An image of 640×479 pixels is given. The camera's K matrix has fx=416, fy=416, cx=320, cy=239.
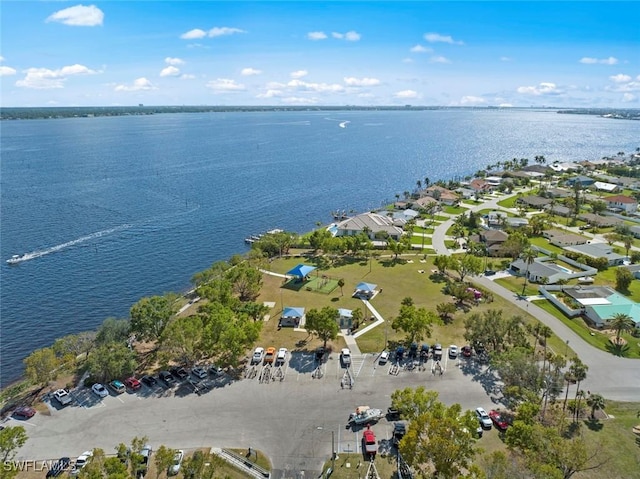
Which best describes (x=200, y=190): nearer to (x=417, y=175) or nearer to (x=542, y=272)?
(x=417, y=175)

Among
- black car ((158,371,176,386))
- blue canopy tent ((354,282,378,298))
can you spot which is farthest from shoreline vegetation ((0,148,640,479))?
black car ((158,371,176,386))

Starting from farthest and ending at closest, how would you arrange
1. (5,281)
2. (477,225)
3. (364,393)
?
(477,225)
(5,281)
(364,393)

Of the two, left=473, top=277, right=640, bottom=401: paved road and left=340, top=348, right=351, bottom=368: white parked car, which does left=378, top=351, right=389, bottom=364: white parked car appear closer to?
left=340, top=348, right=351, bottom=368: white parked car

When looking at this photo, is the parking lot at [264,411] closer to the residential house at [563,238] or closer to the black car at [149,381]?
the black car at [149,381]

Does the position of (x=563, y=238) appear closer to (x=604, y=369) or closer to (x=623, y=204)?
(x=623, y=204)

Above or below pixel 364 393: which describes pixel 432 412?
above

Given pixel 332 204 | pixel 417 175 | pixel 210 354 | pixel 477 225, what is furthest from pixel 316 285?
pixel 417 175

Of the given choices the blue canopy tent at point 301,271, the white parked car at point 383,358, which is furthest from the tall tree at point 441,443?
the blue canopy tent at point 301,271
